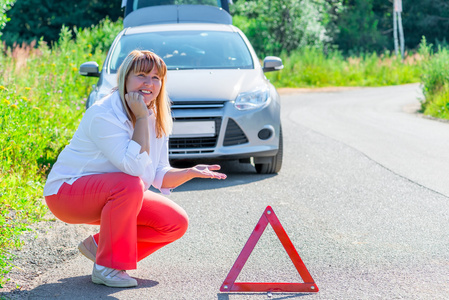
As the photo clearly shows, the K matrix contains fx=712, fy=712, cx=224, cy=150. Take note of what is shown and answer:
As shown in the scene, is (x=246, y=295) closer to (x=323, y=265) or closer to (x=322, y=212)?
(x=323, y=265)

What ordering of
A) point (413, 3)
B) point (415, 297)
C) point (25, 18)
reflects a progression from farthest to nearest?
point (413, 3) → point (25, 18) → point (415, 297)

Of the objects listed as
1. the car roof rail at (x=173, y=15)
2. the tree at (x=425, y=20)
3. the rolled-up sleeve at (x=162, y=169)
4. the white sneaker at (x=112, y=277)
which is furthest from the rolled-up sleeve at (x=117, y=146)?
the tree at (x=425, y=20)

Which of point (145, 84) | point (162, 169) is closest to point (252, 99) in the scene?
point (162, 169)

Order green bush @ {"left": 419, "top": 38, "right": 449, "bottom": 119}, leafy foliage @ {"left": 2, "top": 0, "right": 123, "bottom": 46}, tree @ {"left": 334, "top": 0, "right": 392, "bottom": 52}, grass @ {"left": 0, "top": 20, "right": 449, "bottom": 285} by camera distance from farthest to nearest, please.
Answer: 1. tree @ {"left": 334, "top": 0, "right": 392, "bottom": 52}
2. leafy foliage @ {"left": 2, "top": 0, "right": 123, "bottom": 46}
3. green bush @ {"left": 419, "top": 38, "right": 449, "bottom": 119}
4. grass @ {"left": 0, "top": 20, "right": 449, "bottom": 285}

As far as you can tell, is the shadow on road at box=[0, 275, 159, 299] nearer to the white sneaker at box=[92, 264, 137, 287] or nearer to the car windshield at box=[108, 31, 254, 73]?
the white sneaker at box=[92, 264, 137, 287]

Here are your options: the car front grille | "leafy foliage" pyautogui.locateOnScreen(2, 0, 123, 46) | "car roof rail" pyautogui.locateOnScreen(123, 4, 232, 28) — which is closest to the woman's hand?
the car front grille

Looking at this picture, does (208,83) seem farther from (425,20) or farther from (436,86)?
(425,20)

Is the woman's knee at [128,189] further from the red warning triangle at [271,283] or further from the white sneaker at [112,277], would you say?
the red warning triangle at [271,283]

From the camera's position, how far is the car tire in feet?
28.0

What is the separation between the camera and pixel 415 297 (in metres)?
4.12

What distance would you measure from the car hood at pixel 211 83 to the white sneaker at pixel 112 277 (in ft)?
12.3

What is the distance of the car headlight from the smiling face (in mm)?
3718

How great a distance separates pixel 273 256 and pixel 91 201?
1510mm

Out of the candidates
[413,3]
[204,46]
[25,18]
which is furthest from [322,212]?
[413,3]
